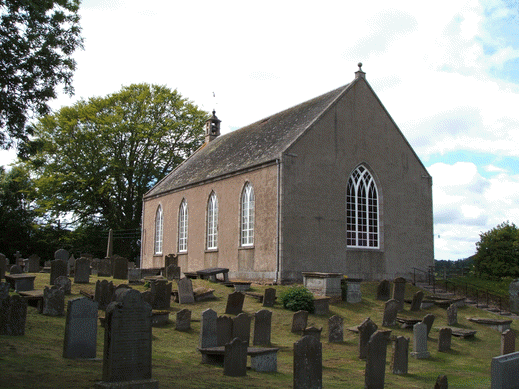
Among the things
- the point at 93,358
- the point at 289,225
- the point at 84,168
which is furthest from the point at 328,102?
the point at 84,168

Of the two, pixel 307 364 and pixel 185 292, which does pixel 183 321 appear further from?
pixel 307 364

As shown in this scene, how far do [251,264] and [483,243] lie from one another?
16.6m

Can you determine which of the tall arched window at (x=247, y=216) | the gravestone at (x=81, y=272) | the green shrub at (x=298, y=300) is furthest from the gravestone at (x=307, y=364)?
the tall arched window at (x=247, y=216)

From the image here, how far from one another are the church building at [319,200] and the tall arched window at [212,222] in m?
0.06

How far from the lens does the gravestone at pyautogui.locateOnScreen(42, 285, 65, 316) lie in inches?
594

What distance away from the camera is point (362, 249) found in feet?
83.8

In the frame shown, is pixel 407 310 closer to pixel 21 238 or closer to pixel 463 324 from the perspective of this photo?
pixel 463 324

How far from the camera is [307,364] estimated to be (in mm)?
9336

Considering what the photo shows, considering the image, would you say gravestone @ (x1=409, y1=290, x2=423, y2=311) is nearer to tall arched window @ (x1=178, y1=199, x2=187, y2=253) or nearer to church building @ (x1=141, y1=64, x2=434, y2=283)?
church building @ (x1=141, y1=64, x2=434, y2=283)

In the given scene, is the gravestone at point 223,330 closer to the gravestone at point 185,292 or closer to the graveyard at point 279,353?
the graveyard at point 279,353

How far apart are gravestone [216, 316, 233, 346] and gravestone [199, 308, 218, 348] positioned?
0.54 ft

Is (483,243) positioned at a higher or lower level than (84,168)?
lower

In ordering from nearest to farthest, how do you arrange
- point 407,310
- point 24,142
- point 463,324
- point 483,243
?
point 24,142 < point 463,324 < point 407,310 < point 483,243

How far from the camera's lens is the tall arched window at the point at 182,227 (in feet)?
106
